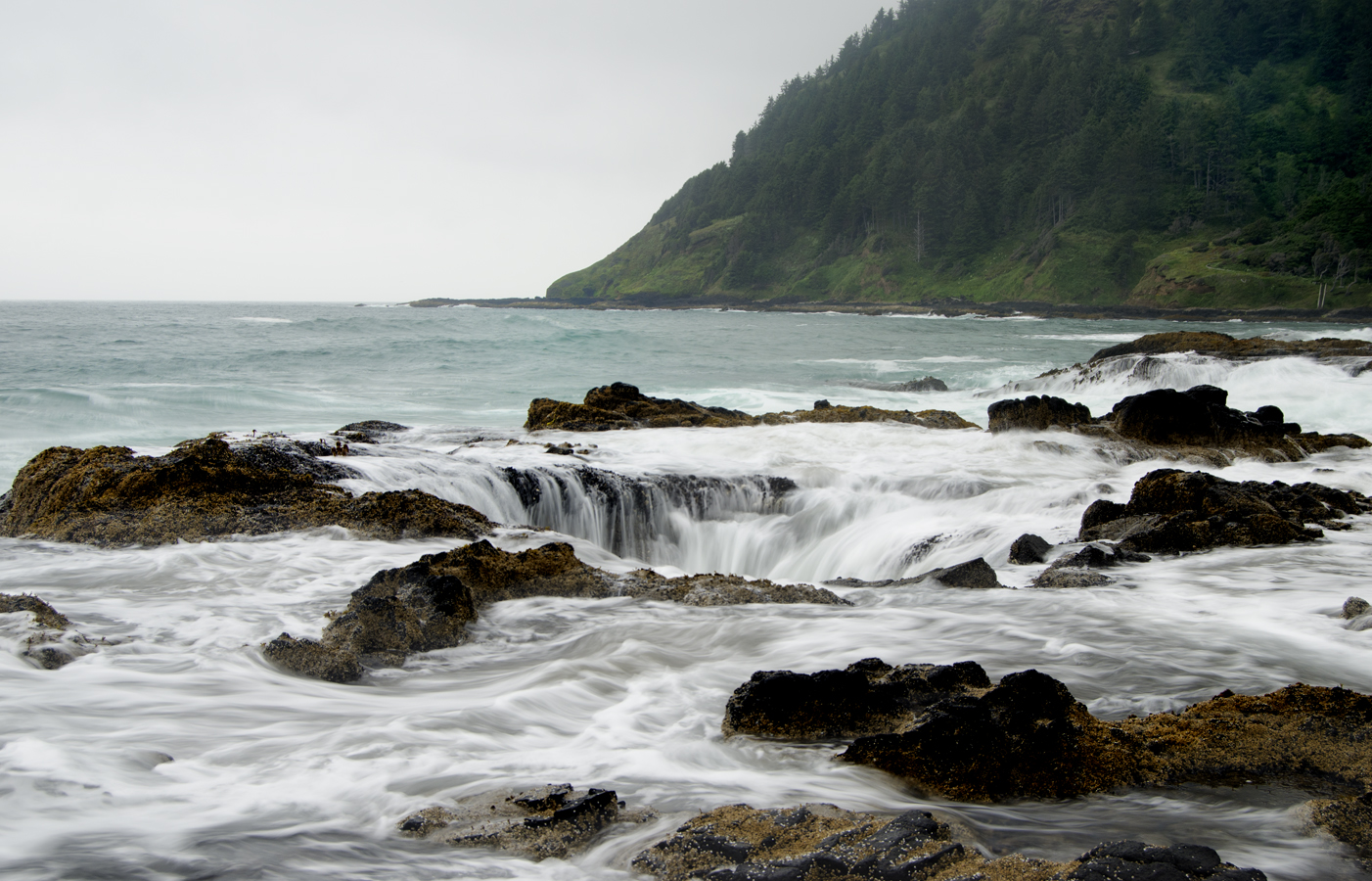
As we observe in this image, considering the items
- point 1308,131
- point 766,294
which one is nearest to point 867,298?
point 766,294

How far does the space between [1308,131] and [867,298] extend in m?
37.2

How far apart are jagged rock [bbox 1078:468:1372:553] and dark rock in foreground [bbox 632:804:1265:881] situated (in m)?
4.68

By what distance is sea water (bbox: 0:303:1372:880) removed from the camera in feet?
8.13

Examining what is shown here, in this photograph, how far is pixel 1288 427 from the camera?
37.1ft

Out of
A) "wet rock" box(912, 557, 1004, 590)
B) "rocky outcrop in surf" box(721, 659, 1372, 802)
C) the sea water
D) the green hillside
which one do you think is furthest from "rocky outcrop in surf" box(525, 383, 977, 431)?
the green hillside

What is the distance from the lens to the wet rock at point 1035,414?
11578mm

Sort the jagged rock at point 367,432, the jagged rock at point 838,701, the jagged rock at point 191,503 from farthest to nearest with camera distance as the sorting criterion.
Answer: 1. the jagged rock at point 367,432
2. the jagged rock at point 191,503
3. the jagged rock at point 838,701

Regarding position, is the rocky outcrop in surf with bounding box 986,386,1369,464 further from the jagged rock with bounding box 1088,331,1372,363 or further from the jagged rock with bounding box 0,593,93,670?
the jagged rock with bounding box 0,593,93,670

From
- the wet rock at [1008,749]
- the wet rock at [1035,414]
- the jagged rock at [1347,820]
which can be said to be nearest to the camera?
the jagged rock at [1347,820]

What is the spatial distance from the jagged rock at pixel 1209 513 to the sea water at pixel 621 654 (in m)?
0.24

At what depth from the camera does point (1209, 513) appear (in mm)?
6652

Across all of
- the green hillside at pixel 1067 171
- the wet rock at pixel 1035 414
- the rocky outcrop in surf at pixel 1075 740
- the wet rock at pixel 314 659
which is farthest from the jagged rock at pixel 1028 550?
the green hillside at pixel 1067 171

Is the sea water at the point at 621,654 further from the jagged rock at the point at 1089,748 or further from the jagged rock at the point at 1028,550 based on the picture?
the jagged rock at the point at 1028,550

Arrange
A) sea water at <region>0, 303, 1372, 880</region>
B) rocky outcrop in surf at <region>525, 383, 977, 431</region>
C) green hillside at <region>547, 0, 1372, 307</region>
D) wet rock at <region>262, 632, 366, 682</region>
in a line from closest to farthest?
sea water at <region>0, 303, 1372, 880</region>, wet rock at <region>262, 632, 366, 682</region>, rocky outcrop in surf at <region>525, 383, 977, 431</region>, green hillside at <region>547, 0, 1372, 307</region>
